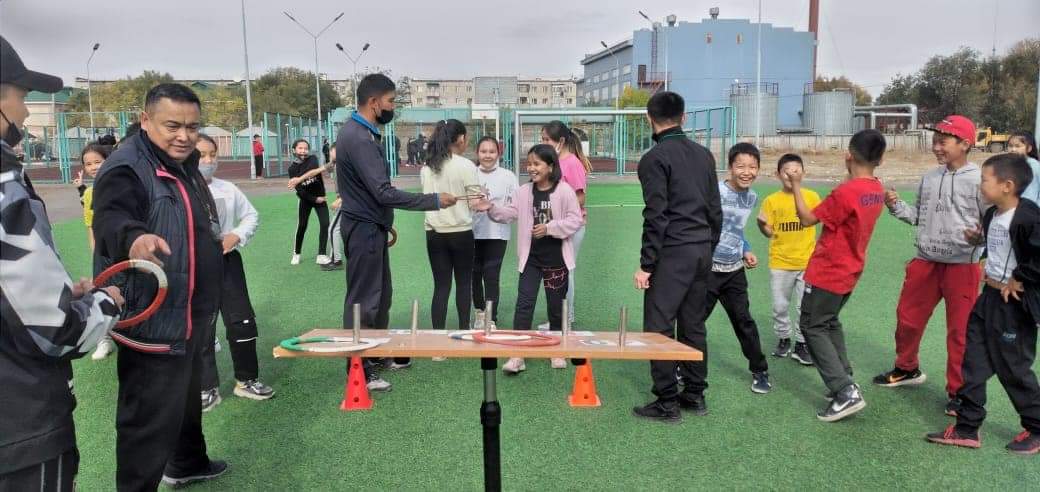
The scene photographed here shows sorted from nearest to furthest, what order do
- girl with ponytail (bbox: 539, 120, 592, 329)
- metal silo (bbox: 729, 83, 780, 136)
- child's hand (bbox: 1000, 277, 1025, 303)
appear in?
child's hand (bbox: 1000, 277, 1025, 303)
girl with ponytail (bbox: 539, 120, 592, 329)
metal silo (bbox: 729, 83, 780, 136)

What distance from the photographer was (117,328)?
269cm

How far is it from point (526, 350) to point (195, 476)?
2318mm

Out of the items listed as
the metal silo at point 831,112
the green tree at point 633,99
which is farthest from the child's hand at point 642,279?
the green tree at point 633,99

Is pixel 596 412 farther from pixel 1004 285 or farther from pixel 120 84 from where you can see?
pixel 120 84

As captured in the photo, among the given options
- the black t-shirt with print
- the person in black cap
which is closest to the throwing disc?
the person in black cap

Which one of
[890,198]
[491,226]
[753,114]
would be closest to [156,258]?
[491,226]

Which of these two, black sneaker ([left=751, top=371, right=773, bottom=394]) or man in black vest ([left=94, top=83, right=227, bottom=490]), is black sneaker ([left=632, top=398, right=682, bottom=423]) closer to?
black sneaker ([left=751, top=371, right=773, bottom=394])

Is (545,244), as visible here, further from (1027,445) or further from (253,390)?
(1027,445)

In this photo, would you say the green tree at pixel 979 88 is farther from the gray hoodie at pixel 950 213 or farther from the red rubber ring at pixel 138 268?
the red rubber ring at pixel 138 268

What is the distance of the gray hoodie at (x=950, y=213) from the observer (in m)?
4.91

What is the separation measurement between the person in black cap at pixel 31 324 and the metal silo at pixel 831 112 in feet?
183

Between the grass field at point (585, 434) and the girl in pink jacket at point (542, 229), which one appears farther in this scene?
the girl in pink jacket at point (542, 229)

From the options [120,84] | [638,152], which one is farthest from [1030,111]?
[120,84]

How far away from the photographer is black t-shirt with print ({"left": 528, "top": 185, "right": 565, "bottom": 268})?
5887 millimetres
